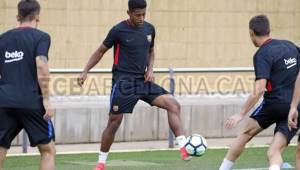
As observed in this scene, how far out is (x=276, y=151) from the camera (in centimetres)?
991

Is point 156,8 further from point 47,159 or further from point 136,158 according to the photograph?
point 47,159

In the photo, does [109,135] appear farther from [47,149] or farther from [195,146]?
[47,149]

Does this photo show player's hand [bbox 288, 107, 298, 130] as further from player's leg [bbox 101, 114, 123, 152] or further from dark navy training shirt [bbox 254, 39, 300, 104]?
player's leg [bbox 101, 114, 123, 152]

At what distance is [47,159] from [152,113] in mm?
7684

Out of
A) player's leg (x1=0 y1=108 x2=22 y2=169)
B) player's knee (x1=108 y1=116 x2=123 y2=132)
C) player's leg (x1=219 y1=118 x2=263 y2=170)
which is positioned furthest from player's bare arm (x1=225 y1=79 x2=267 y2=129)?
player's knee (x1=108 y1=116 x2=123 y2=132)

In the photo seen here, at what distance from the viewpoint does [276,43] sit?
10.1 metres

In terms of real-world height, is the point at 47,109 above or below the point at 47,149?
above

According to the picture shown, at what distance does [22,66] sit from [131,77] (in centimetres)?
314

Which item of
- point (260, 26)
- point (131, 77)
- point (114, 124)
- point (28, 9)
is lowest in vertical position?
point (114, 124)

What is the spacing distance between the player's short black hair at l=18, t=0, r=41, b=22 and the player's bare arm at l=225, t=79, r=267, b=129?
225 centimetres

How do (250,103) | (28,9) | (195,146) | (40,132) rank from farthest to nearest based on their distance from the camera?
(195,146) < (250,103) < (40,132) < (28,9)

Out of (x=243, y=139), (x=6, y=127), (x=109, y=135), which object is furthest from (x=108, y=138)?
(x=6, y=127)

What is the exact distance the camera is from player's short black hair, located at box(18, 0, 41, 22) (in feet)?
30.8

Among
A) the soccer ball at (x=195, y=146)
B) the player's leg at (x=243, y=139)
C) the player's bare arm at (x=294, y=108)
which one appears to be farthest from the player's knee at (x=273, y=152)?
the soccer ball at (x=195, y=146)
